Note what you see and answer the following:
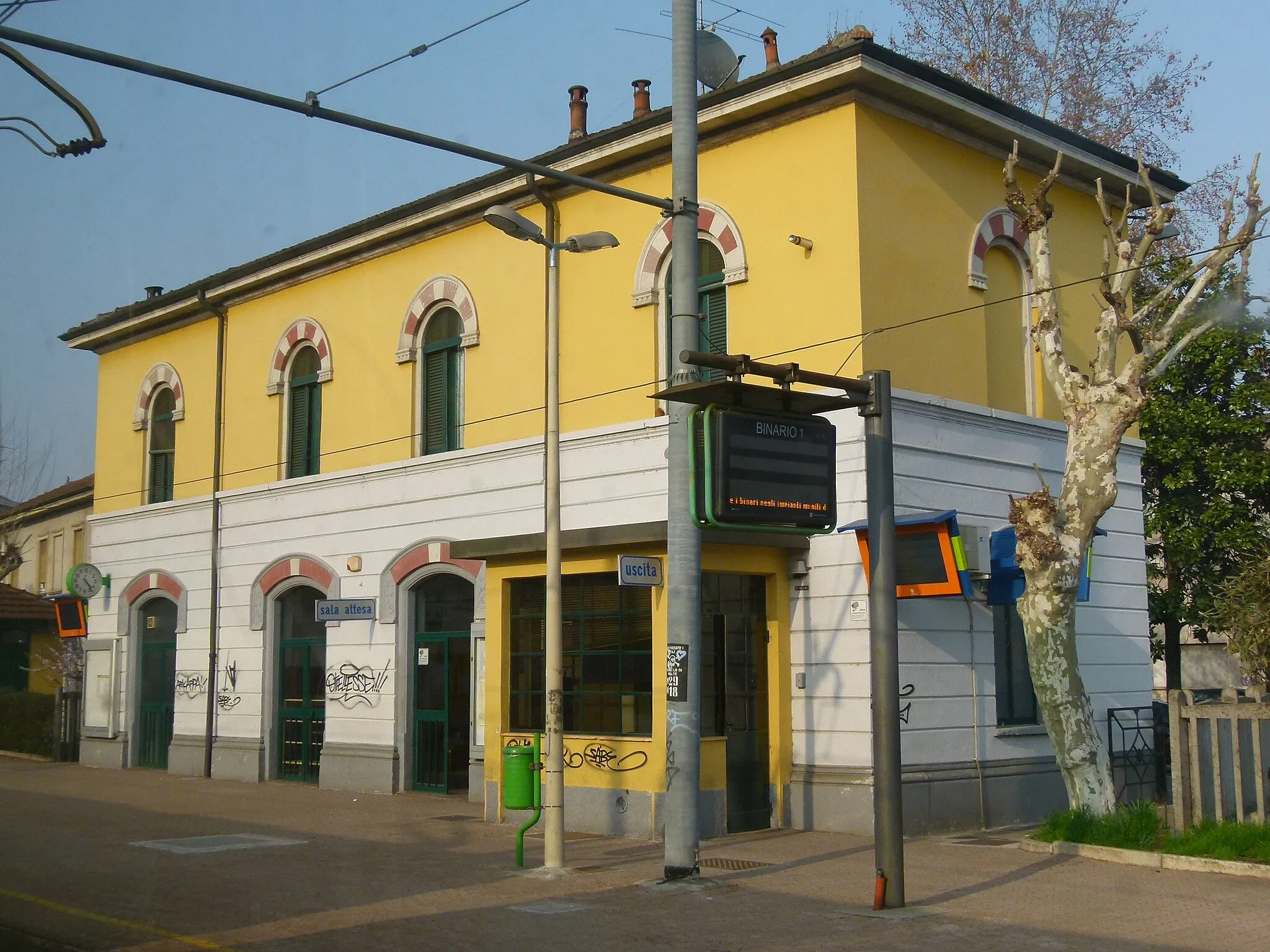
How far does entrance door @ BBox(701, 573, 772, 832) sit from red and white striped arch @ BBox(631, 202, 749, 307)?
3.83 m

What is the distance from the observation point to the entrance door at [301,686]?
880 inches

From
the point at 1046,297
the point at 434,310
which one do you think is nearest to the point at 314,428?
the point at 434,310

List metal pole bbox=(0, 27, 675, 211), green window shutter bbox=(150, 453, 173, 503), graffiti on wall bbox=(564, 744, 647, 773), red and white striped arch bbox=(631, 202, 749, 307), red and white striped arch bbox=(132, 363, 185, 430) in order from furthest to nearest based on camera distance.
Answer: green window shutter bbox=(150, 453, 173, 503), red and white striped arch bbox=(132, 363, 185, 430), red and white striped arch bbox=(631, 202, 749, 307), graffiti on wall bbox=(564, 744, 647, 773), metal pole bbox=(0, 27, 675, 211)

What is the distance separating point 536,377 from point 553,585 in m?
6.85

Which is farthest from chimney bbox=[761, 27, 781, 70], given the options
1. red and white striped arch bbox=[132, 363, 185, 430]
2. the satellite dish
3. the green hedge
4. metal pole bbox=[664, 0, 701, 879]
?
the green hedge

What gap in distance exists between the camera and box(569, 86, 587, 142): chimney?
2044 cm

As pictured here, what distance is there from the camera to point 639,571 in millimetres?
14391

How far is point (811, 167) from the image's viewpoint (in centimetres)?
1622

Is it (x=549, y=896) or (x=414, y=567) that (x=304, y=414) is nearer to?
(x=414, y=567)

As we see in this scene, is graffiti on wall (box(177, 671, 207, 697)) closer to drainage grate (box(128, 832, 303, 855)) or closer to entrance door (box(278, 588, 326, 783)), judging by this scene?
entrance door (box(278, 588, 326, 783))

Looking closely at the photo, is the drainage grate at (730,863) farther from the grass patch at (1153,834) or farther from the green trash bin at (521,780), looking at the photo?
the grass patch at (1153,834)

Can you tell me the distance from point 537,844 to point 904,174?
882 cm

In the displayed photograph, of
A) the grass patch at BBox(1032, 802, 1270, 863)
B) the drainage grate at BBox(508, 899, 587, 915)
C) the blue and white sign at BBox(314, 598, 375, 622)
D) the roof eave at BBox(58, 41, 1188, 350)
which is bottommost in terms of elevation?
the drainage grate at BBox(508, 899, 587, 915)

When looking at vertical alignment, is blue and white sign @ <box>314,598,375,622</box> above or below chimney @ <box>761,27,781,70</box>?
below
